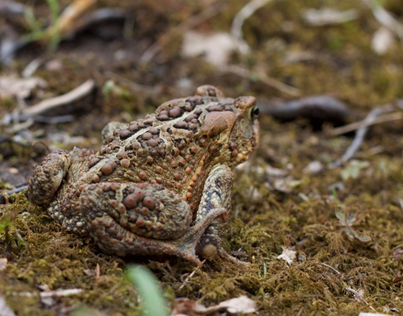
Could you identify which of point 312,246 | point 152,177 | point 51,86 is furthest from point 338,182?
point 51,86

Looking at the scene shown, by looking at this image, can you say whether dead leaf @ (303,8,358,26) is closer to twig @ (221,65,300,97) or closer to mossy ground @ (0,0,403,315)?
mossy ground @ (0,0,403,315)

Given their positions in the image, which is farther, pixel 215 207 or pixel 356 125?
pixel 356 125

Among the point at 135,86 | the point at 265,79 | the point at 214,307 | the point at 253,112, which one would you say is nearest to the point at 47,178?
the point at 214,307

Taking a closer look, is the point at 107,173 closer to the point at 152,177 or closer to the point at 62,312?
the point at 152,177

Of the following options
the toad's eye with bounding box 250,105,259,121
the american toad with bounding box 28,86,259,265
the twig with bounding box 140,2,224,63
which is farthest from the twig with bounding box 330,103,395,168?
the twig with bounding box 140,2,224,63

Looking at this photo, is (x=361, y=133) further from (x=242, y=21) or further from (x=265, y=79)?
(x=242, y=21)

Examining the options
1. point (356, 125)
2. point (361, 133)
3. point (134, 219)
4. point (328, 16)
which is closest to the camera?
point (134, 219)
